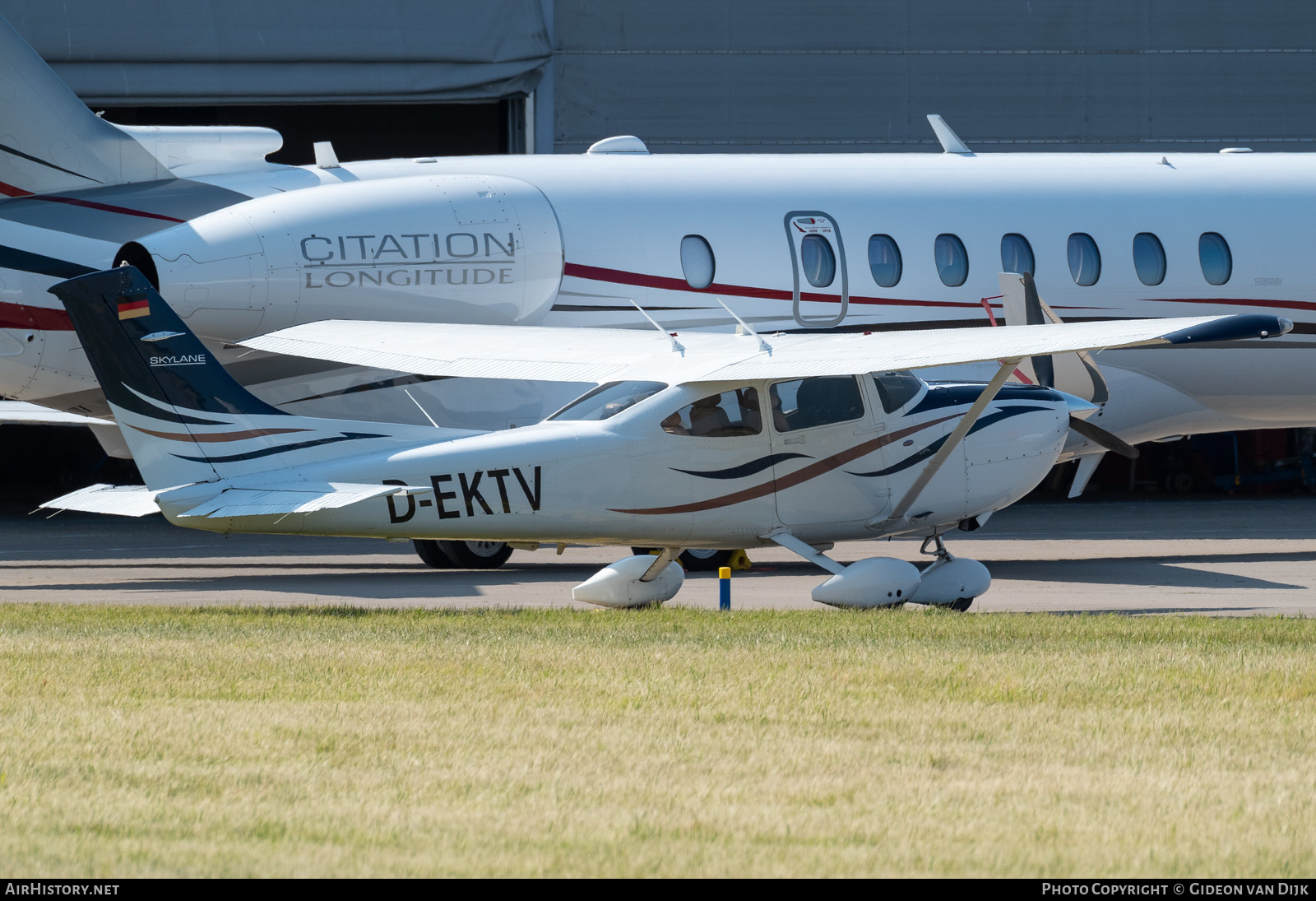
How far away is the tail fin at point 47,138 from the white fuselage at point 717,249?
38 cm

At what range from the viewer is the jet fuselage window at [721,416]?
13938mm

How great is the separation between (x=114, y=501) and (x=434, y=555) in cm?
546

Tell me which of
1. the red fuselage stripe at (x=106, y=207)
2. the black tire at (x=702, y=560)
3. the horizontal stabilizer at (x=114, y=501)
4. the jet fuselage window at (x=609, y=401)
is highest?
the red fuselage stripe at (x=106, y=207)

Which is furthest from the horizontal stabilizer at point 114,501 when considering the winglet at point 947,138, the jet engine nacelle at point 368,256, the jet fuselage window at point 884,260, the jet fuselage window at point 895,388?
the winglet at point 947,138

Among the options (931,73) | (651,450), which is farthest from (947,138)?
(651,450)

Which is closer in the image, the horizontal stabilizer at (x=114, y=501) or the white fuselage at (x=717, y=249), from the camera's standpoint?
the horizontal stabilizer at (x=114, y=501)

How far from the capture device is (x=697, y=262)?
20078mm

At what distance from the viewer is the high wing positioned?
12.7m

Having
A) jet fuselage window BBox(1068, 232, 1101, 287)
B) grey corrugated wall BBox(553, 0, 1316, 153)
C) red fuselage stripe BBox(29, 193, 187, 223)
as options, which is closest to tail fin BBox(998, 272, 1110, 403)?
jet fuselage window BBox(1068, 232, 1101, 287)

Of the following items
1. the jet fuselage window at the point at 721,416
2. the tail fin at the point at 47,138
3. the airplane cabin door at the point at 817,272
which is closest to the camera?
the jet fuselage window at the point at 721,416

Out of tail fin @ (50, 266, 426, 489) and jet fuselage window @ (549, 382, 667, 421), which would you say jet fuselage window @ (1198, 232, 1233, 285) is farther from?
tail fin @ (50, 266, 426, 489)

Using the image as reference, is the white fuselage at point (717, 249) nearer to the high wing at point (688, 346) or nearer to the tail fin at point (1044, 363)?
the tail fin at point (1044, 363)

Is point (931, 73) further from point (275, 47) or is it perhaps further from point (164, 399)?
point (164, 399)
